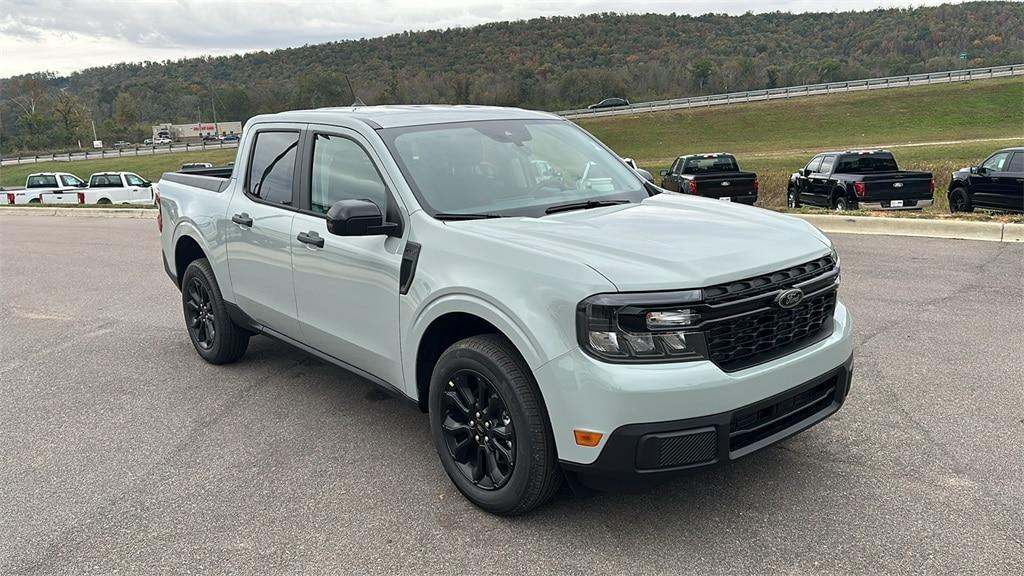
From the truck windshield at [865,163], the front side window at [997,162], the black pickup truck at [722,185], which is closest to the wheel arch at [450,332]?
the front side window at [997,162]

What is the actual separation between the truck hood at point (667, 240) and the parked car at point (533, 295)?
0.01 m

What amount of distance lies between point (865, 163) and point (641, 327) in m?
15.3

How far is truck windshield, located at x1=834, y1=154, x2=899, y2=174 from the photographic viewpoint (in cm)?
1609

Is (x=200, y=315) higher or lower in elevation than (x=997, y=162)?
lower

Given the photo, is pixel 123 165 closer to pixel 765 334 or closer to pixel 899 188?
pixel 899 188

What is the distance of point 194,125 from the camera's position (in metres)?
105

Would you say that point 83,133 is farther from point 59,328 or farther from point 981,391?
point 981,391

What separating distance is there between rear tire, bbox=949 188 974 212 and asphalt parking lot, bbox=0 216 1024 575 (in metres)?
9.46

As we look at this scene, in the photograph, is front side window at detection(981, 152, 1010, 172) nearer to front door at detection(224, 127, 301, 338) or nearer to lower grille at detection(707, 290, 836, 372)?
lower grille at detection(707, 290, 836, 372)

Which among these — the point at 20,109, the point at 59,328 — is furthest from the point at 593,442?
the point at 20,109

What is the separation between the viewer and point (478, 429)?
3512 millimetres

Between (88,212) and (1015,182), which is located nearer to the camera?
(1015,182)

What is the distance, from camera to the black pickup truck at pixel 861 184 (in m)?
14.6

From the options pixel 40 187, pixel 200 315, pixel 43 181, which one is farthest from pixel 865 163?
pixel 43 181
